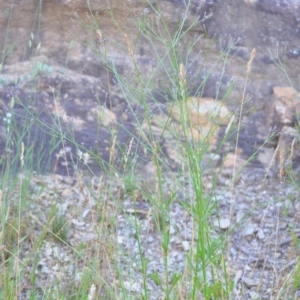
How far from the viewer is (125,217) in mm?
2979

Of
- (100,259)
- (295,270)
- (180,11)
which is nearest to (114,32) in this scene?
(180,11)

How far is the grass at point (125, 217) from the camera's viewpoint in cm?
194

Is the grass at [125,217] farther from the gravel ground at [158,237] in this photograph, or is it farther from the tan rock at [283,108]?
the tan rock at [283,108]

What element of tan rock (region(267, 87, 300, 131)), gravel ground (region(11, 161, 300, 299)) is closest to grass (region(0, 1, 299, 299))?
gravel ground (region(11, 161, 300, 299))

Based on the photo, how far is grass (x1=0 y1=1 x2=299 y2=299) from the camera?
6.36 ft

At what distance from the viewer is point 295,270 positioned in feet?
7.54

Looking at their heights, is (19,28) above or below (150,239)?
above

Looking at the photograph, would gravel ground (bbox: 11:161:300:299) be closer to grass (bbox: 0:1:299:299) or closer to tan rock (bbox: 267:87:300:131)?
grass (bbox: 0:1:299:299)

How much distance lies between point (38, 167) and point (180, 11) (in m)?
1.24

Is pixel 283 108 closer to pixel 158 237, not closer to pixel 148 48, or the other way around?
pixel 148 48

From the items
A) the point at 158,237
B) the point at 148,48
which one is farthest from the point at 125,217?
the point at 148,48

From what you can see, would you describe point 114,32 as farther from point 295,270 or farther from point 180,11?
point 295,270

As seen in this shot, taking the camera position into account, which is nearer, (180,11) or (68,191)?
(68,191)

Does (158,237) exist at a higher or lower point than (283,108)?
lower
